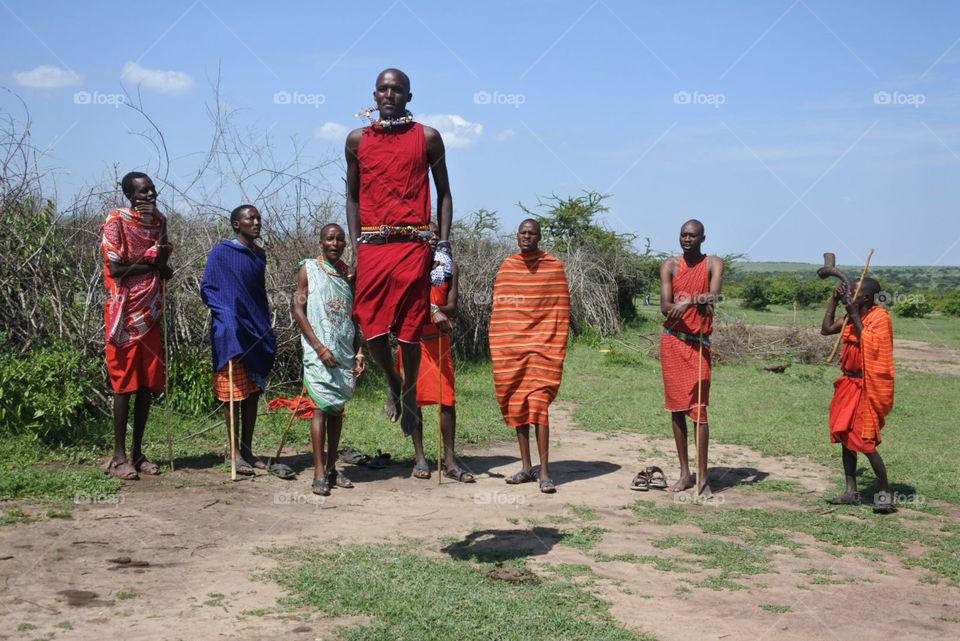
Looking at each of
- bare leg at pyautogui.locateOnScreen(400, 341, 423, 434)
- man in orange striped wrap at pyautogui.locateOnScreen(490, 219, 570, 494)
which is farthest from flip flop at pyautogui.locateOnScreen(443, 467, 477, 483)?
bare leg at pyautogui.locateOnScreen(400, 341, 423, 434)

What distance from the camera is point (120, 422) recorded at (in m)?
5.94

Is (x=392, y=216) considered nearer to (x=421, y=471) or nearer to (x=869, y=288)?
(x=421, y=471)

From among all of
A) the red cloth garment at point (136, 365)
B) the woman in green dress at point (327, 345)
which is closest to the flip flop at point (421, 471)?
the woman in green dress at point (327, 345)

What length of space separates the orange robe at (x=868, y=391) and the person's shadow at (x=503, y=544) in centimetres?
236

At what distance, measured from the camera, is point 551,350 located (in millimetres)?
6660

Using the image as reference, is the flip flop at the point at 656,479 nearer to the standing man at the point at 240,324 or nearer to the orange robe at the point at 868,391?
the orange robe at the point at 868,391

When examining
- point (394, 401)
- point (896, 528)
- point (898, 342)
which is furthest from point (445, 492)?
point (898, 342)

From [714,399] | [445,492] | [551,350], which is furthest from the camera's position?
[714,399]

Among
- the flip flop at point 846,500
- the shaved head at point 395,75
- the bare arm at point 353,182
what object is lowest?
the flip flop at point 846,500

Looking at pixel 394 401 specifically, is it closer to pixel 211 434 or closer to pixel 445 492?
pixel 445 492

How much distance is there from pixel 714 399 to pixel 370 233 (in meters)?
6.03

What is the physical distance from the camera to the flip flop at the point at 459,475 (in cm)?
650

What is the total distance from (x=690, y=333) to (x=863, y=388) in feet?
4.07

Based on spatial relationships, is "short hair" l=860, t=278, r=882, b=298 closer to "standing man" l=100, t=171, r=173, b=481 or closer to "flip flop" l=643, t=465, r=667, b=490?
"flip flop" l=643, t=465, r=667, b=490
